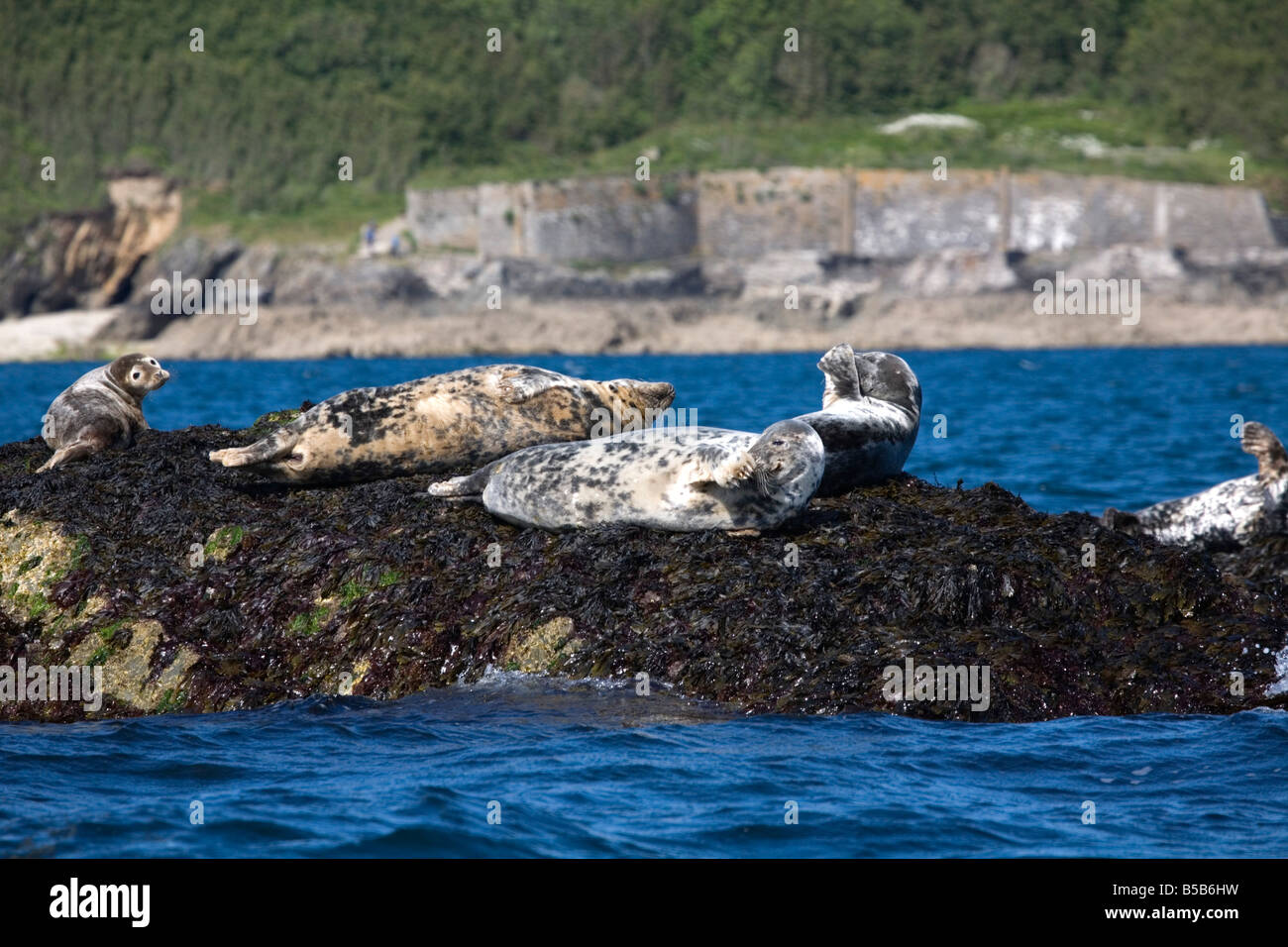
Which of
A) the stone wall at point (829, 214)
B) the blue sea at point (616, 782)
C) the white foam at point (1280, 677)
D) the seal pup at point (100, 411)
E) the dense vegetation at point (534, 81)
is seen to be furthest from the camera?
the dense vegetation at point (534, 81)

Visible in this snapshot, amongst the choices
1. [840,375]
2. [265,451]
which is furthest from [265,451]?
[840,375]

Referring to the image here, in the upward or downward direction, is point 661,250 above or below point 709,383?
above

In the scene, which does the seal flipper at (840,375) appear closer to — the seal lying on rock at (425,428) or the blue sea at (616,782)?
the seal lying on rock at (425,428)

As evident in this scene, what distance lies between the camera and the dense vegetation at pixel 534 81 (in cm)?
10094

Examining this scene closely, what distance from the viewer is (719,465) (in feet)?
25.3

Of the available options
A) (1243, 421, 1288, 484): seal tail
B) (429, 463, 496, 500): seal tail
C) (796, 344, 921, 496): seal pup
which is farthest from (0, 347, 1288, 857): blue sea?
(1243, 421, 1288, 484): seal tail

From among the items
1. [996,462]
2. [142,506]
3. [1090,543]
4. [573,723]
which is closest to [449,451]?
[142,506]

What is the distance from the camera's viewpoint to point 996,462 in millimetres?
20344

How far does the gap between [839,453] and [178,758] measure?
12.5 feet

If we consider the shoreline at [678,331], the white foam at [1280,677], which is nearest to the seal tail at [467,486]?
the white foam at [1280,677]

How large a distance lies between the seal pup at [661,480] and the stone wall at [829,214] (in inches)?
2902

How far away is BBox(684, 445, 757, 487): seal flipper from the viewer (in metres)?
7.64

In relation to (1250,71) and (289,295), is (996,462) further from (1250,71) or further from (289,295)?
(1250,71)

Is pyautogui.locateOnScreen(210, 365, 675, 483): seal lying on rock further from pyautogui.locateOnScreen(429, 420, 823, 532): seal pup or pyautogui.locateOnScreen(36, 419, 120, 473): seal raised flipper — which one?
pyautogui.locateOnScreen(36, 419, 120, 473): seal raised flipper
